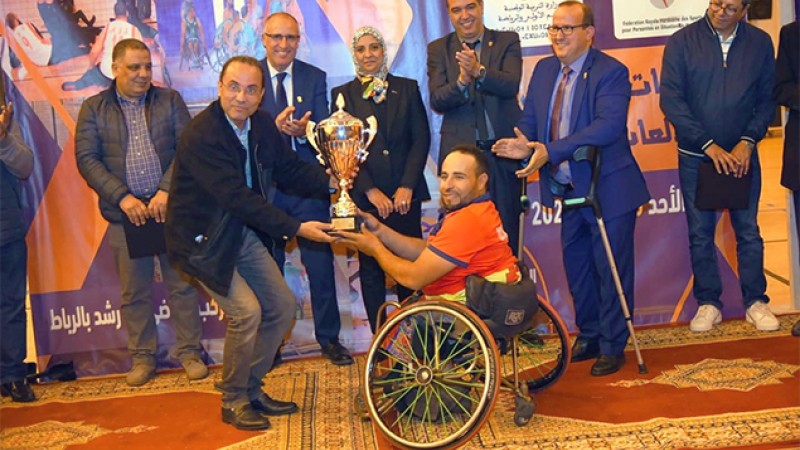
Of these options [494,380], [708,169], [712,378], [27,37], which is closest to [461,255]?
[494,380]

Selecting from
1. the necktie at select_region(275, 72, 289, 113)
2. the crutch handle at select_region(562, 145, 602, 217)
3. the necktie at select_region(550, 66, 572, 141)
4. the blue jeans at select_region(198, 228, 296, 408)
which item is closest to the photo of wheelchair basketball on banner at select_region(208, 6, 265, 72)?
the necktie at select_region(275, 72, 289, 113)

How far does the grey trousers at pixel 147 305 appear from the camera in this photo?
5.33m

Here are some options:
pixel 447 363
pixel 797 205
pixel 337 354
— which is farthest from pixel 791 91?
pixel 337 354

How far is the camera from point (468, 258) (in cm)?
391

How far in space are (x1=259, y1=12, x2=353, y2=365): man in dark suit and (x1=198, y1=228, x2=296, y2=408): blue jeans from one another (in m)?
0.85

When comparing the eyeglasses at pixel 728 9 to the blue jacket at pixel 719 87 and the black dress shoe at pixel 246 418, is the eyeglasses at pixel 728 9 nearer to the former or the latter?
the blue jacket at pixel 719 87

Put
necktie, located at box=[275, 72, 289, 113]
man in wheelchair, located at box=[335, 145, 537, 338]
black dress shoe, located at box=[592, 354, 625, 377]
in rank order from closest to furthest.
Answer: man in wheelchair, located at box=[335, 145, 537, 338]
black dress shoe, located at box=[592, 354, 625, 377]
necktie, located at box=[275, 72, 289, 113]

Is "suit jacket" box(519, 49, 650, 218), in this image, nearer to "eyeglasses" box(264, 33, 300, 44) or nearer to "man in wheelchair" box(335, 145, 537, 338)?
"man in wheelchair" box(335, 145, 537, 338)

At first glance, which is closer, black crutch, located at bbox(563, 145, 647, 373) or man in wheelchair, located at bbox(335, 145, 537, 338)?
man in wheelchair, located at bbox(335, 145, 537, 338)

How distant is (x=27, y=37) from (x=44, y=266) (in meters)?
1.39

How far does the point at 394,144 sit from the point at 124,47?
1.59m

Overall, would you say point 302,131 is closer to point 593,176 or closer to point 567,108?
point 567,108

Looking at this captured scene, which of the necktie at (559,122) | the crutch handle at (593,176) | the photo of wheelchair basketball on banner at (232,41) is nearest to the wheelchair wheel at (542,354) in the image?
the crutch handle at (593,176)

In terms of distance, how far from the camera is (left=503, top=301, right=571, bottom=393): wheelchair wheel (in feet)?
14.1
